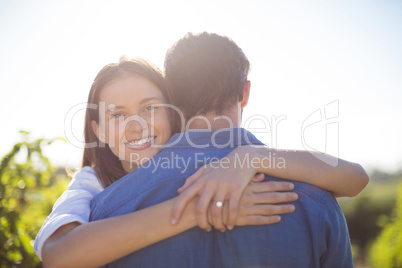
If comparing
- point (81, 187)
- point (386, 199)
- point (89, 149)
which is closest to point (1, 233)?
point (81, 187)

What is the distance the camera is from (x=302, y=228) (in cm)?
147

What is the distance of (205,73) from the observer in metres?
1.83

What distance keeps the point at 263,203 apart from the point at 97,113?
1648 millimetres

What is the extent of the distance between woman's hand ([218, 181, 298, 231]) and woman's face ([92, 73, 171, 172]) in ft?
3.02

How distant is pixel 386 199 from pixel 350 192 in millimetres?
15084

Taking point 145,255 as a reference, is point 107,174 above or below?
above

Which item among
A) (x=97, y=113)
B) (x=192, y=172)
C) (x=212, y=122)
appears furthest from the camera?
(x=97, y=113)

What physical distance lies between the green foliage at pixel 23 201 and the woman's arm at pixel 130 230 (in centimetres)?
82

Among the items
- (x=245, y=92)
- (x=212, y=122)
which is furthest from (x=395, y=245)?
(x=212, y=122)

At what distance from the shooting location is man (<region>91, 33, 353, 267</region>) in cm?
144

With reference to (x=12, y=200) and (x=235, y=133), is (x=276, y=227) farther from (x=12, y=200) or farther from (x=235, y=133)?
(x=12, y=200)

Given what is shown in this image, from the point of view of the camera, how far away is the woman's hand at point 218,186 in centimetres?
141

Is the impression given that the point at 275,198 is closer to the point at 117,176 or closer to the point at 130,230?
the point at 130,230

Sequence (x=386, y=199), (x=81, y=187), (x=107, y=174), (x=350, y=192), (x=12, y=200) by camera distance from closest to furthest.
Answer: (x=350, y=192) < (x=81, y=187) < (x=12, y=200) < (x=107, y=174) < (x=386, y=199)
